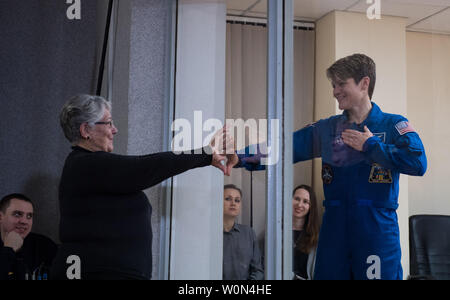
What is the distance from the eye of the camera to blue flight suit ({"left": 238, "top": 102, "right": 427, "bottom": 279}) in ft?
4.11

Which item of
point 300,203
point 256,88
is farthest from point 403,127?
point 256,88

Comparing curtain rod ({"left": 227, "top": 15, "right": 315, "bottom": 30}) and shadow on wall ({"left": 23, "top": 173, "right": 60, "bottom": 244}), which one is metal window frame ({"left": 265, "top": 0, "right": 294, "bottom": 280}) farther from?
shadow on wall ({"left": 23, "top": 173, "right": 60, "bottom": 244})

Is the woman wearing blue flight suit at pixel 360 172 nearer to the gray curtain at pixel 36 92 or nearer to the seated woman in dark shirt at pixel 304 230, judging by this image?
the seated woman in dark shirt at pixel 304 230

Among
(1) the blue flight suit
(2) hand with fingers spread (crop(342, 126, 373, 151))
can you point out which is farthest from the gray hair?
(2) hand with fingers spread (crop(342, 126, 373, 151))

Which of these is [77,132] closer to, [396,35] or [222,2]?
[222,2]

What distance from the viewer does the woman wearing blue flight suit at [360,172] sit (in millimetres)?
1259

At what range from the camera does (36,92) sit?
2.58 meters

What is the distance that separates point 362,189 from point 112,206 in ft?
2.53

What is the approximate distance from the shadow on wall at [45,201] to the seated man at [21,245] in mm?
27

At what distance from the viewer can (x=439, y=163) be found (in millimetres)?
1169

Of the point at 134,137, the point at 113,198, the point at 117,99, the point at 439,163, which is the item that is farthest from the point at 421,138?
the point at 117,99

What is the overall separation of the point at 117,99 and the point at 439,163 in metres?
1.59

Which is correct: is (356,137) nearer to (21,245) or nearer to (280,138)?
(280,138)

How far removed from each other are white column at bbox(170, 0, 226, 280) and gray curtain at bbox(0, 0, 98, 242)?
2.07 ft
